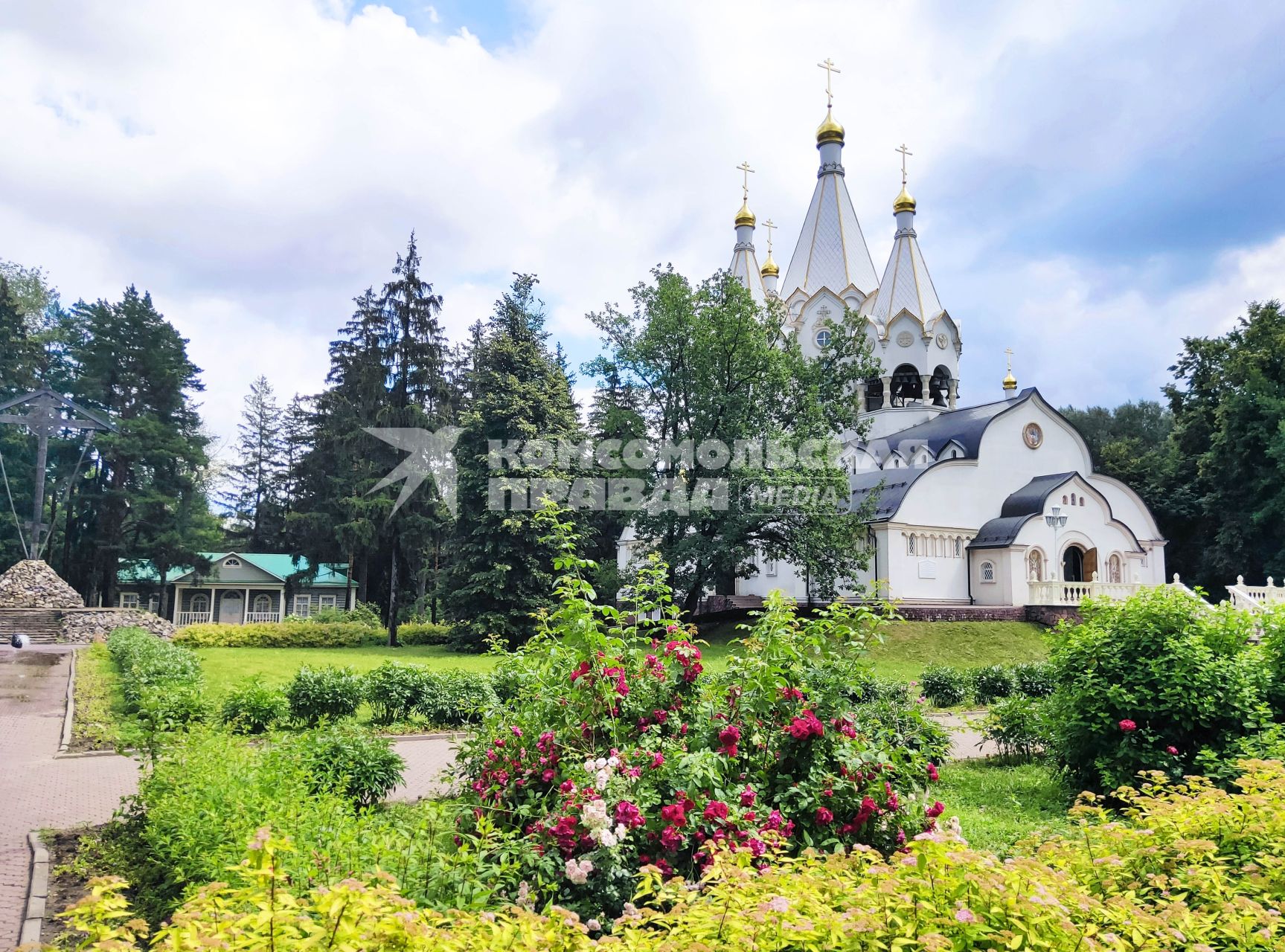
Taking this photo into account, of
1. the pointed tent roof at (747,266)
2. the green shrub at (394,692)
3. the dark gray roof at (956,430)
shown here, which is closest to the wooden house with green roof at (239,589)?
the pointed tent roof at (747,266)

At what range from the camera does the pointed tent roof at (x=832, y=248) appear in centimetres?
3884

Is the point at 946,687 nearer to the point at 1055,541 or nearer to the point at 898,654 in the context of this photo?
the point at 898,654

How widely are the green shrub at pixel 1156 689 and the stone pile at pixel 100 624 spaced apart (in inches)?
1124

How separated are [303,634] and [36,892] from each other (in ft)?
88.4

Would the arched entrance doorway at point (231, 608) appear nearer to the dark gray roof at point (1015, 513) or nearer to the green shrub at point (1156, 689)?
the dark gray roof at point (1015, 513)

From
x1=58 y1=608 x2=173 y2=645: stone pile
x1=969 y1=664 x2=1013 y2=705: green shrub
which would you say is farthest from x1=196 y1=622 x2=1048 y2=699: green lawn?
x1=969 y1=664 x2=1013 y2=705: green shrub

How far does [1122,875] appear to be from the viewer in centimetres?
333

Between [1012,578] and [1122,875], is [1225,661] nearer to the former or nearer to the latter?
[1122,875]

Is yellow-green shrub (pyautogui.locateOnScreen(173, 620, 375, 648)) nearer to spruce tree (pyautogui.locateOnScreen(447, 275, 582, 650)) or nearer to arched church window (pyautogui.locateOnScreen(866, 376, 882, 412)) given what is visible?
spruce tree (pyautogui.locateOnScreen(447, 275, 582, 650))

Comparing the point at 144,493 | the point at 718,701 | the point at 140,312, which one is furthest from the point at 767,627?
the point at 140,312

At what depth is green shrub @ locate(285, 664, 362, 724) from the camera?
37.1ft

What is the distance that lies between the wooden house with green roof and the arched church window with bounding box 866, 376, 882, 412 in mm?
27191

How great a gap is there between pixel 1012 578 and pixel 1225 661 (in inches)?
932

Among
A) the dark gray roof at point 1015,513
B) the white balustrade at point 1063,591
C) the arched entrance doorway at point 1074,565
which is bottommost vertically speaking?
the white balustrade at point 1063,591
